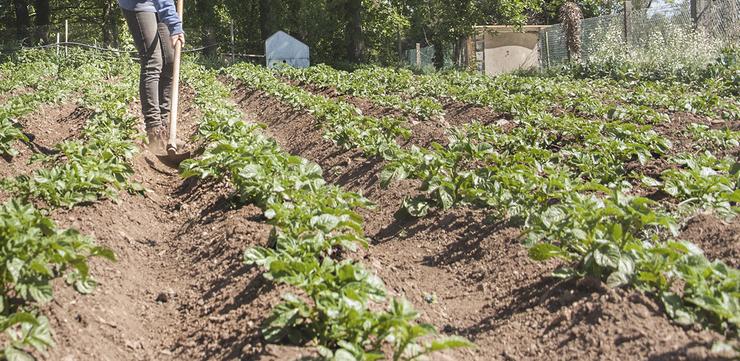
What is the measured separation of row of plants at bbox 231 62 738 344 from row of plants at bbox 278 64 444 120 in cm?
179

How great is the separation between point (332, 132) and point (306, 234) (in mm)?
4566

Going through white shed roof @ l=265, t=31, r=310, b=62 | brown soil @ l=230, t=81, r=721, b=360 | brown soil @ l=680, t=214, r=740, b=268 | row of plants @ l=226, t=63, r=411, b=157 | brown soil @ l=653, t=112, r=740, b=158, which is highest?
white shed roof @ l=265, t=31, r=310, b=62

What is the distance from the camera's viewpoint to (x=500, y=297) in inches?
155

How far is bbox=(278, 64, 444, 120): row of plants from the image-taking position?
9500 millimetres

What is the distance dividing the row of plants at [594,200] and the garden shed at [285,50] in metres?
21.2

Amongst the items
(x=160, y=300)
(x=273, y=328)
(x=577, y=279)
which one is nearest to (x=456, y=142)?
(x=577, y=279)

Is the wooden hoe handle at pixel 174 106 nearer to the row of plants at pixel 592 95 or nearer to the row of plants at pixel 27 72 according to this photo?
the row of plants at pixel 592 95

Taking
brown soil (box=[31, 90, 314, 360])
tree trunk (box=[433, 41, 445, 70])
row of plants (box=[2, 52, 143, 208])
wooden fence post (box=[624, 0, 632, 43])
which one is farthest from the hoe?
tree trunk (box=[433, 41, 445, 70])

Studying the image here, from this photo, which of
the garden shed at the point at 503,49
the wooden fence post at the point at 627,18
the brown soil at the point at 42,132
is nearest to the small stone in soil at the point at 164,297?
the brown soil at the point at 42,132

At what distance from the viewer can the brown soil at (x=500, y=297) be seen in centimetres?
297

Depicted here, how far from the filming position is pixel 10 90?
11992 mm

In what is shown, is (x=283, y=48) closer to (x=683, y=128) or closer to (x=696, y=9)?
(x=696, y=9)

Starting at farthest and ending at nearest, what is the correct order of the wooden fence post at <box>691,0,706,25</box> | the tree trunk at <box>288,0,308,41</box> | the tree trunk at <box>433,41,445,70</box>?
the tree trunk at <box>288,0,308,41</box>
the tree trunk at <box>433,41,445,70</box>
the wooden fence post at <box>691,0,706,25</box>

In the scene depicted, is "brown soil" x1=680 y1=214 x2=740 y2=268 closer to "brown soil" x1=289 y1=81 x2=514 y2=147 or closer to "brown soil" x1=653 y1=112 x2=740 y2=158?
"brown soil" x1=653 y1=112 x2=740 y2=158
